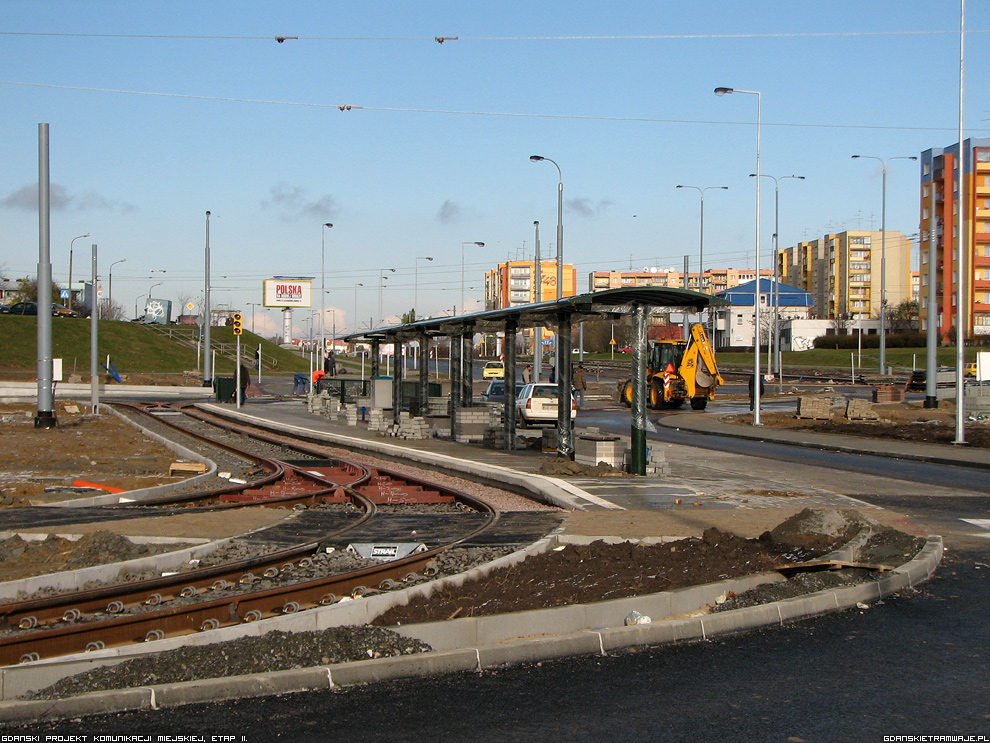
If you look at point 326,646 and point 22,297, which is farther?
point 22,297

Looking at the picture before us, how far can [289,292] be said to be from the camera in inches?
2389

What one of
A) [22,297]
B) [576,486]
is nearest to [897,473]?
[576,486]

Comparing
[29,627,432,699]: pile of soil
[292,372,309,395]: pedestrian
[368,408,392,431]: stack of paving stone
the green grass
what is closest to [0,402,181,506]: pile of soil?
[368,408,392,431]: stack of paving stone

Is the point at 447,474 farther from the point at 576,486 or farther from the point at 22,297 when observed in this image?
the point at 22,297

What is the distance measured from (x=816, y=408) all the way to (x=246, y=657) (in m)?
30.1

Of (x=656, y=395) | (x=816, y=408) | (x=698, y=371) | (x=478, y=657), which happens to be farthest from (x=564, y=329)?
(x=656, y=395)

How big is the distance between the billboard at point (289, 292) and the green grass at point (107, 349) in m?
22.3

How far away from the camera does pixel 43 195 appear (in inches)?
1017

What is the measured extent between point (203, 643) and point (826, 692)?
374cm

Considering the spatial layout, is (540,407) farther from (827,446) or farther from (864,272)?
(864,272)

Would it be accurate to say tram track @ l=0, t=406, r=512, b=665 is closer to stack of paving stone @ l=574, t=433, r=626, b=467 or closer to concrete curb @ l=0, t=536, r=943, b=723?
concrete curb @ l=0, t=536, r=943, b=723

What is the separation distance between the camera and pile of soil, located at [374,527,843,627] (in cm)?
695

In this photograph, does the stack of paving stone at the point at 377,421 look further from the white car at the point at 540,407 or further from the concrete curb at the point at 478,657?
the concrete curb at the point at 478,657

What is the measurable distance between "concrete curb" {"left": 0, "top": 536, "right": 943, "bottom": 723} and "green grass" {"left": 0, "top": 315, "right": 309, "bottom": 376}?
74.4 metres
